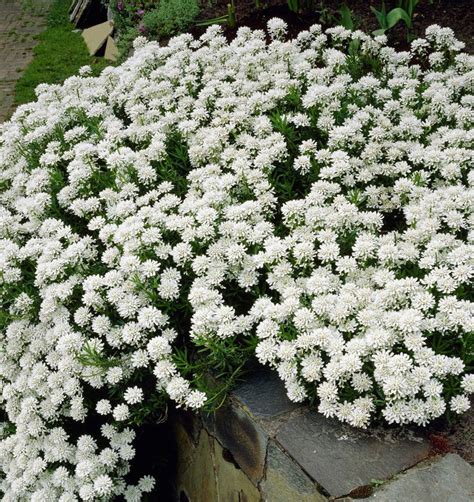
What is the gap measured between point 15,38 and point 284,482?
35.9 ft

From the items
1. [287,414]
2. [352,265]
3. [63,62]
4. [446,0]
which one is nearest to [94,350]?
[287,414]

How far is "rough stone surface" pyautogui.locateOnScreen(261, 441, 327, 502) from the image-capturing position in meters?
2.65

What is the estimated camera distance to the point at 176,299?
336 centimetres

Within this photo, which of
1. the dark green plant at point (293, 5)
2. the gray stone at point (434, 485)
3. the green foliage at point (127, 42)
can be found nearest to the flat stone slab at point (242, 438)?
the gray stone at point (434, 485)

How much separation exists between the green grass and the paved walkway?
155 millimetres

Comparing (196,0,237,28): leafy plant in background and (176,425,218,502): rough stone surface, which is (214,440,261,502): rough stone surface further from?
(196,0,237,28): leafy plant in background

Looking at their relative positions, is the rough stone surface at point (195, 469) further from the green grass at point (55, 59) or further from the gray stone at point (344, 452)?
the green grass at point (55, 59)

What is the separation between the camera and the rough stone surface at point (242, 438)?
9.68 ft

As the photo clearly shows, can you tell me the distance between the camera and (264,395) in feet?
10.00

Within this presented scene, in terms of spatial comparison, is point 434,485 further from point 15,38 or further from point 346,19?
point 15,38

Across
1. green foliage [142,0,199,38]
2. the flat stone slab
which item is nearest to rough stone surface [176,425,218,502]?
the flat stone slab

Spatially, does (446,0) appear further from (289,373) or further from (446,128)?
(289,373)

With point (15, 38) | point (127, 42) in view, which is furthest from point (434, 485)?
point (15, 38)

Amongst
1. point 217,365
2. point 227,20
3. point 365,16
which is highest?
point 227,20
